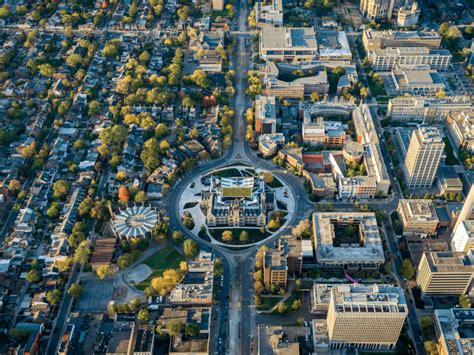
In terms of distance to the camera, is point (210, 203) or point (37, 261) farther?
point (210, 203)

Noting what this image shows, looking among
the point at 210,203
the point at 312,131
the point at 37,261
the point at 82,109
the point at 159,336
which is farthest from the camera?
the point at 82,109

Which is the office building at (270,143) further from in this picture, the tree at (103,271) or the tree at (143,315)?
the tree at (143,315)

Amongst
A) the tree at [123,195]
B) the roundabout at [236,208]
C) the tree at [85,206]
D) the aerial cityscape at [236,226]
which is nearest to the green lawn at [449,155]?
the aerial cityscape at [236,226]

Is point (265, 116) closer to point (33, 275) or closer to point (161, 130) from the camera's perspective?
point (161, 130)

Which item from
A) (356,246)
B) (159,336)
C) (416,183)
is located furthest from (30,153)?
(416,183)

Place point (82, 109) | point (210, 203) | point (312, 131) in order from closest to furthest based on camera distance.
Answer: point (210, 203) < point (312, 131) < point (82, 109)

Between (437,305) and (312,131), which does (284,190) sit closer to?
(312,131)
